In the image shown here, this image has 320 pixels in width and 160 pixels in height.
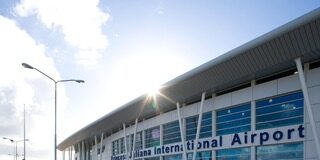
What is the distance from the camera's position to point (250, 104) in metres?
26.0

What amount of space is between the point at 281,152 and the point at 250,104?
360 centimetres

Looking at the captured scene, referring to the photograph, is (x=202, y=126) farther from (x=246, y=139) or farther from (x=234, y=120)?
(x=246, y=139)

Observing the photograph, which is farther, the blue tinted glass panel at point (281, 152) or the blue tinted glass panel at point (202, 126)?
the blue tinted glass panel at point (202, 126)

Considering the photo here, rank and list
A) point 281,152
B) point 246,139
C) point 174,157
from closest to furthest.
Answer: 1. point 281,152
2. point 246,139
3. point 174,157

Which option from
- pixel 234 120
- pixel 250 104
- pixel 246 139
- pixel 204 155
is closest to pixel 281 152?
pixel 246 139

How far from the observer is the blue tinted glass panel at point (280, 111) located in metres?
23.1

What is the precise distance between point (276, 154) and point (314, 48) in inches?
264

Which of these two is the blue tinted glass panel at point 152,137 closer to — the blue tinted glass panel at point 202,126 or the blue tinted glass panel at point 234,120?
the blue tinted glass panel at point 202,126

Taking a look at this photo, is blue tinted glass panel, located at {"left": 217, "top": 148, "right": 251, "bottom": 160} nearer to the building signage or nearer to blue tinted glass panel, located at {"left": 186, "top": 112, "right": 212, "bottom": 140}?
the building signage

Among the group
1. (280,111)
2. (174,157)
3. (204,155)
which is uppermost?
(280,111)

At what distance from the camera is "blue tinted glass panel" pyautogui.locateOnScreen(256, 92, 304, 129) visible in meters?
23.1

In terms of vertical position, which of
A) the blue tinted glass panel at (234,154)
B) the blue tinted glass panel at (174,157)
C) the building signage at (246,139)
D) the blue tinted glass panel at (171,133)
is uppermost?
the blue tinted glass panel at (171,133)

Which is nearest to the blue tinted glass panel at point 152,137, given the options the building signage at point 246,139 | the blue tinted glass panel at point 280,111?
the building signage at point 246,139

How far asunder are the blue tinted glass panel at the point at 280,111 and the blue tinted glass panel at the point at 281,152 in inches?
46.3
